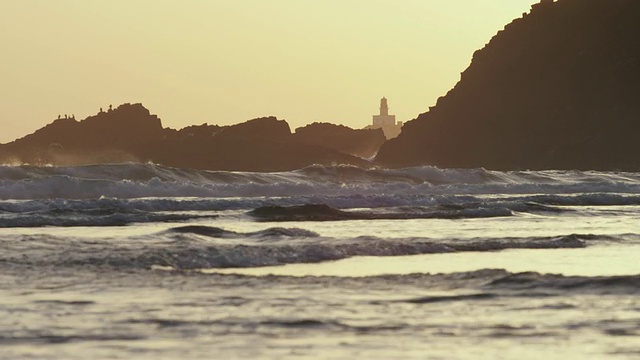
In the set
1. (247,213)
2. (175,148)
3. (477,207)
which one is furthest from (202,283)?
(175,148)

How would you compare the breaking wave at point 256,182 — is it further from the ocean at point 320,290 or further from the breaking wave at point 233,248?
the breaking wave at point 233,248

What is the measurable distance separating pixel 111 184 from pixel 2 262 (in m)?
29.0

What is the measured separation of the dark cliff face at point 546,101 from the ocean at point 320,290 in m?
104

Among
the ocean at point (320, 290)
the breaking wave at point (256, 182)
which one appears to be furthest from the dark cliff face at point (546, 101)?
the ocean at point (320, 290)

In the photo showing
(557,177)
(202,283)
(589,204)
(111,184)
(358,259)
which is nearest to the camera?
(202,283)

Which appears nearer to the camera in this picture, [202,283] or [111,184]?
[202,283]

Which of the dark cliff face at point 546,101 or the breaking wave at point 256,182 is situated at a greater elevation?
the dark cliff face at point 546,101

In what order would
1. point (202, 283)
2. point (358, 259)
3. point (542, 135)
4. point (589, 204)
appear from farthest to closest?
1. point (542, 135)
2. point (589, 204)
3. point (358, 259)
4. point (202, 283)

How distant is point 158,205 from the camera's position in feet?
114

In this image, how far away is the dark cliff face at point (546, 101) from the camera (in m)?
130

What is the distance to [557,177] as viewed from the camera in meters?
63.4

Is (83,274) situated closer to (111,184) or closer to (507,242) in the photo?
(507,242)

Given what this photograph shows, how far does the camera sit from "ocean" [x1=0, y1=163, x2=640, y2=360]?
396 inches

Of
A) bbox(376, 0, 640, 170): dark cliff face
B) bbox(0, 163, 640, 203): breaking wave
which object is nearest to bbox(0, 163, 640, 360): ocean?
bbox(0, 163, 640, 203): breaking wave
